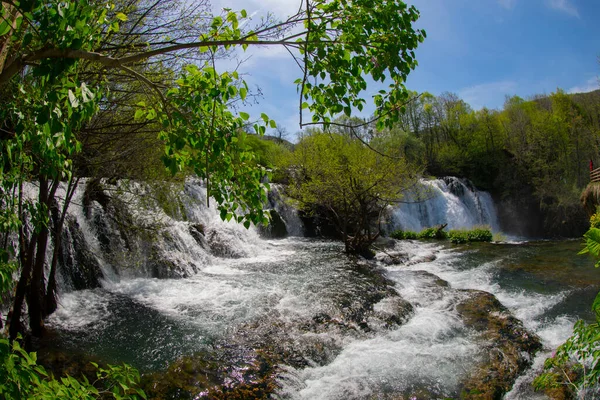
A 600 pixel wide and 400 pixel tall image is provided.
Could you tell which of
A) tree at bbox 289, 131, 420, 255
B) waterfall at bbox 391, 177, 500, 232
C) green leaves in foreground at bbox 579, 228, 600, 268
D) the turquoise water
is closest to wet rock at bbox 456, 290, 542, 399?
the turquoise water

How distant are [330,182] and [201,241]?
5.26 metres

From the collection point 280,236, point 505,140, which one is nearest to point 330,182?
point 280,236

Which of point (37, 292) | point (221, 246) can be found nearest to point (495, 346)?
point (37, 292)

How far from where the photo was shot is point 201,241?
1441 centimetres

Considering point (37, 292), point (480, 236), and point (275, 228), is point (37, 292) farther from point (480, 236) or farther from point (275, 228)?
point (480, 236)

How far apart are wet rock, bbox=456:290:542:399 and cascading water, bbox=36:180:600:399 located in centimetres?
10

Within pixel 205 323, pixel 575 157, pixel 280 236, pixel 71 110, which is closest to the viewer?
pixel 71 110

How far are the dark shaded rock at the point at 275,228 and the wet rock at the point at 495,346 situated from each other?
12.8 m

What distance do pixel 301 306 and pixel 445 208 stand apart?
21349 millimetres

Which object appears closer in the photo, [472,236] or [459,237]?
[459,237]

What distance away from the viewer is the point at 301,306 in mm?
8758

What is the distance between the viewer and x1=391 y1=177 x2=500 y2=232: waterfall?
2608 cm

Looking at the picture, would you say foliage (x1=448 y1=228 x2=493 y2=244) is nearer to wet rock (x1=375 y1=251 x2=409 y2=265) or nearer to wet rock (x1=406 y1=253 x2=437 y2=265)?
wet rock (x1=406 y1=253 x2=437 y2=265)

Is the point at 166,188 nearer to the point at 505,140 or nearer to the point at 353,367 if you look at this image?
the point at 353,367
